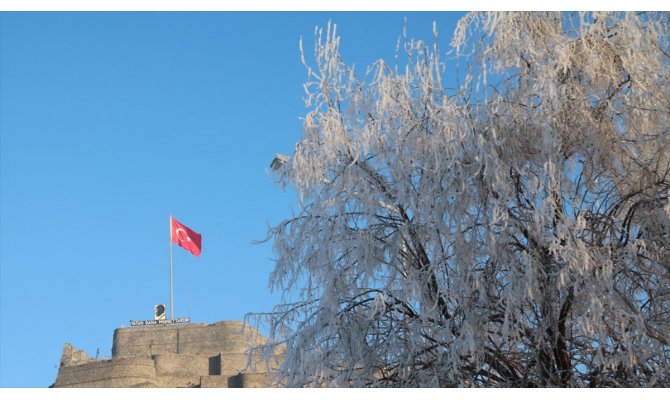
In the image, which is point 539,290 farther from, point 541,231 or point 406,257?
point 406,257

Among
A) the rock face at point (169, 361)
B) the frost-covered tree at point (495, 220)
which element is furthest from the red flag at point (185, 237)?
the frost-covered tree at point (495, 220)

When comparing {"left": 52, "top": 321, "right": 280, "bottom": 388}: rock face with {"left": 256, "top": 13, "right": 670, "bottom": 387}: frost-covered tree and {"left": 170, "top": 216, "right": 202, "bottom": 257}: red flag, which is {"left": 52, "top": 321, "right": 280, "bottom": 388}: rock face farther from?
{"left": 256, "top": 13, "right": 670, "bottom": 387}: frost-covered tree

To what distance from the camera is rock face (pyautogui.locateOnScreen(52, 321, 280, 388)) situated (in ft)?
130

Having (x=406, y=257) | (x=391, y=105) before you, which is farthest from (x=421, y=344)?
(x=391, y=105)

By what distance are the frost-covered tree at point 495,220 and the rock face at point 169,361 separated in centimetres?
2517

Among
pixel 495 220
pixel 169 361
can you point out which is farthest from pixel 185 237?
pixel 495 220

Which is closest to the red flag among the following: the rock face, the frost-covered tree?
the rock face

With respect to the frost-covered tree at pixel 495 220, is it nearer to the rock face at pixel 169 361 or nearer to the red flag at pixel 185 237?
the rock face at pixel 169 361

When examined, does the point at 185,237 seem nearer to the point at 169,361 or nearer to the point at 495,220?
the point at 169,361

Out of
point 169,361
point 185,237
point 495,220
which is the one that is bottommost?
point 495,220

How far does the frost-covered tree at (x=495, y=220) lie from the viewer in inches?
369

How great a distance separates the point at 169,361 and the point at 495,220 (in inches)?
1333

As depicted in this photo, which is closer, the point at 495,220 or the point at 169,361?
the point at 495,220

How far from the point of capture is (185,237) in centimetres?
4266
